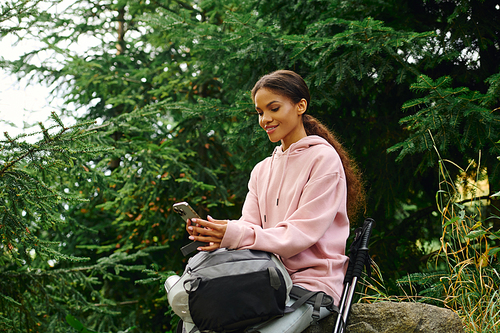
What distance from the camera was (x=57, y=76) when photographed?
6.68 m

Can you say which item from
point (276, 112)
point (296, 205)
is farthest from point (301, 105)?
point (296, 205)

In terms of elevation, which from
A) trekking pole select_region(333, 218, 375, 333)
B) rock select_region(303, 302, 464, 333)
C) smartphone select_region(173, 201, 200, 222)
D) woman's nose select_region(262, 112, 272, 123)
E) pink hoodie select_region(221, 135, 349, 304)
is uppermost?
woman's nose select_region(262, 112, 272, 123)

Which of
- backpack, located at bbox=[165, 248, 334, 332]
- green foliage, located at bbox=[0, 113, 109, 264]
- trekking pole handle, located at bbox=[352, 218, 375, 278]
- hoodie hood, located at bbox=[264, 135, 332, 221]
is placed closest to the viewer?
backpack, located at bbox=[165, 248, 334, 332]

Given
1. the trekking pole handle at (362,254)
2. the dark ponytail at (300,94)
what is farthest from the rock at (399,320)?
the dark ponytail at (300,94)

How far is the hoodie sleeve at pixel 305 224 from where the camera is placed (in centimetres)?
162

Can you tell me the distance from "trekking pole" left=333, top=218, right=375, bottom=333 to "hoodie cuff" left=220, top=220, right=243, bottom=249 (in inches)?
21.9

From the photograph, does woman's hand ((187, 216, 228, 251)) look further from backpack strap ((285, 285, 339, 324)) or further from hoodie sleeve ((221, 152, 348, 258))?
backpack strap ((285, 285, 339, 324))

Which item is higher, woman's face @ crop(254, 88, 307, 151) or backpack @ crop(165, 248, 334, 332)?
woman's face @ crop(254, 88, 307, 151)

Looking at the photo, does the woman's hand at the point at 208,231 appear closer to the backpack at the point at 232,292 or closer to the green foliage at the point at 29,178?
the backpack at the point at 232,292

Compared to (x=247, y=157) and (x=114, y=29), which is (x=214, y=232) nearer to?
(x=247, y=157)

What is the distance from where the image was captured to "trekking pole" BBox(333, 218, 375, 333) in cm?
169

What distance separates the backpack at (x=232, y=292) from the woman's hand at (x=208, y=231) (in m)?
0.06

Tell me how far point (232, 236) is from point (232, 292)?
0.23 meters

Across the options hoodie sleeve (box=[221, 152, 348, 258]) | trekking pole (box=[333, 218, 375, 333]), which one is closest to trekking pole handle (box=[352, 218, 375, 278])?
trekking pole (box=[333, 218, 375, 333])
